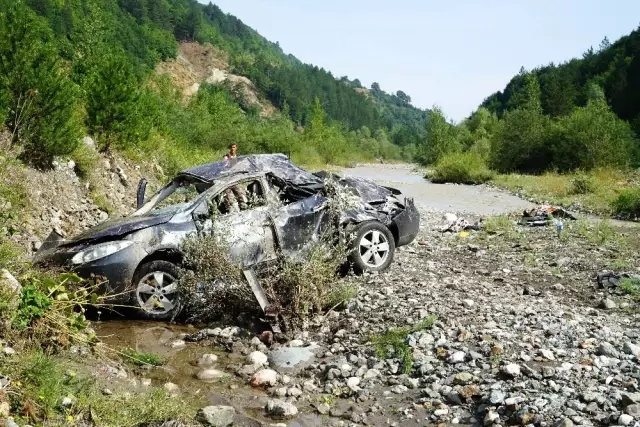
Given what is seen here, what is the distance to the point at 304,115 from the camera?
159m

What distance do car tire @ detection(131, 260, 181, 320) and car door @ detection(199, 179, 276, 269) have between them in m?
0.69

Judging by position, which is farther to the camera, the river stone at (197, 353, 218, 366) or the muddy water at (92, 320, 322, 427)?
the river stone at (197, 353, 218, 366)

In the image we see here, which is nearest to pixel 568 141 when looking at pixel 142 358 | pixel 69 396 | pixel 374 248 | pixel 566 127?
pixel 566 127

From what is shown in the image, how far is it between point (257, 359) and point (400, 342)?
155cm

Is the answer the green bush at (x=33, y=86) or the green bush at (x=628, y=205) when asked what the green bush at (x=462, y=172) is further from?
the green bush at (x=33, y=86)

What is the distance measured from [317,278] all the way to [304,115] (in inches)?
6102

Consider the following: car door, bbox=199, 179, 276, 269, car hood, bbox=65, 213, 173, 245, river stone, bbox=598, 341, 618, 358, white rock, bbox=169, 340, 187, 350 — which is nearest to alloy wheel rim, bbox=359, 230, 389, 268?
car door, bbox=199, 179, 276, 269

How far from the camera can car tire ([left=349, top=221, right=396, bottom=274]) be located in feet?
27.7

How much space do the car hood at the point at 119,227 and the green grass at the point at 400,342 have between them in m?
3.09

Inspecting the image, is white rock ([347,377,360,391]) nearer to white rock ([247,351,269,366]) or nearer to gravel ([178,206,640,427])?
gravel ([178,206,640,427])

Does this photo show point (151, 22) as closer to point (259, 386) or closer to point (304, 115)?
point (304, 115)

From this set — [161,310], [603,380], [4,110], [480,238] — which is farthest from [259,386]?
[480,238]

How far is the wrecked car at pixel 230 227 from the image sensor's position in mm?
6711

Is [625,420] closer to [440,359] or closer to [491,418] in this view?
[491,418]
